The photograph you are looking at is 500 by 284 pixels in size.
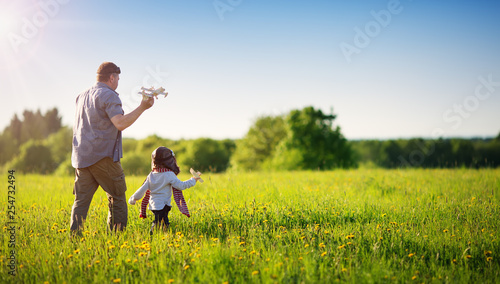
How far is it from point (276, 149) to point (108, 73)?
111 feet

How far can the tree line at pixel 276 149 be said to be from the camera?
1265 inches

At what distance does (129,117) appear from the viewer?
4191 mm

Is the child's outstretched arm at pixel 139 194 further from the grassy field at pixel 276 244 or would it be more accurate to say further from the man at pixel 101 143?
the grassy field at pixel 276 244

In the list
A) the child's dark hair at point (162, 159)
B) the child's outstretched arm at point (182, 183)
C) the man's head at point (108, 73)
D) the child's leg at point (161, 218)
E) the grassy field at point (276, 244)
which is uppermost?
the man's head at point (108, 73)

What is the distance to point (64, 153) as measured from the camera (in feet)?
172

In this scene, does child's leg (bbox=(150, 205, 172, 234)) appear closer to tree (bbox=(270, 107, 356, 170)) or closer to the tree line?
the tree line

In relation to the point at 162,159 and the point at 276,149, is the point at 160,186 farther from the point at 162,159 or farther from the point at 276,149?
the point at 276,149

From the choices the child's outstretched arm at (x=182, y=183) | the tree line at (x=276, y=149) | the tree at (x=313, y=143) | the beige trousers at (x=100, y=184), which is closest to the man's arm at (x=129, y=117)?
the beige trousers at (x=100, y=184)

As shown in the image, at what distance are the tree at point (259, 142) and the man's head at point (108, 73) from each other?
125 ft

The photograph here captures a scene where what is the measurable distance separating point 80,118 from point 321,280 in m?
3.86

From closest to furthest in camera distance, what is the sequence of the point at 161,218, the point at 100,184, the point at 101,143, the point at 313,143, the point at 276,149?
the point at 101,143, the point at 100,184, the point at 161,218, the point at 313,143, the point at 276,149

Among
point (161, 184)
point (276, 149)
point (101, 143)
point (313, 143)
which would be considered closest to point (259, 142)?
point (276, 149)

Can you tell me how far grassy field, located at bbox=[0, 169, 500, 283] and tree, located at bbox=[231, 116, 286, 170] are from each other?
36.8 meters

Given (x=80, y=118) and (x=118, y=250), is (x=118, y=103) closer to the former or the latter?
(x=80, y=118)
